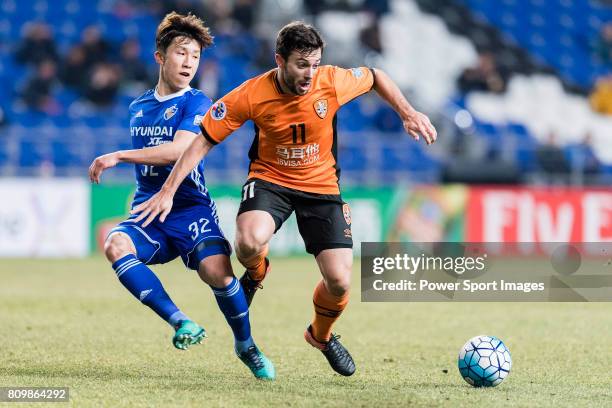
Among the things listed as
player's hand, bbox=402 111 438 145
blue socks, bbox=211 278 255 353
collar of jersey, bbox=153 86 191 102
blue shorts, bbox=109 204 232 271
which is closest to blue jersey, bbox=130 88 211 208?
collar of jersey, bbox=153 86 191 102

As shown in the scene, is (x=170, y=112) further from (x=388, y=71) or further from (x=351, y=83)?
(x=388, y=71)

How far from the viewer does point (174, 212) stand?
6980 millimetres

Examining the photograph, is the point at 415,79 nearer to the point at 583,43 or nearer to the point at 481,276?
the point at 583,43

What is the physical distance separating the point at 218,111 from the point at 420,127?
124cm

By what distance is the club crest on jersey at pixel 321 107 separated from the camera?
6684mm

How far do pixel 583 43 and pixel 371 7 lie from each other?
5629mm

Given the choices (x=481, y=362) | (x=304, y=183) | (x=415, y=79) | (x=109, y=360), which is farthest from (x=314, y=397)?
(x=415, y=79)

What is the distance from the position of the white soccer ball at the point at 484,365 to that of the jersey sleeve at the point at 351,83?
5.72 ft

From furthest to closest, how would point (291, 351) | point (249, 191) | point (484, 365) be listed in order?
point (291, 351) < point (249, 191) < point (484, 365)

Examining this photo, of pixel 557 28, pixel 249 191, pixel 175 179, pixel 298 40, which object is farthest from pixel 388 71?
pixel 175 179

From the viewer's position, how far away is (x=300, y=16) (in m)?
23.3

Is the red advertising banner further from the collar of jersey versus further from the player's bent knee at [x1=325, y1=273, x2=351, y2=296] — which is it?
the collar of jersey

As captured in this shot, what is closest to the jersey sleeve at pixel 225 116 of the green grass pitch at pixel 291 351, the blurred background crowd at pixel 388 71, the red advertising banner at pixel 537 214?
the green grass pitch at pixel 291 351

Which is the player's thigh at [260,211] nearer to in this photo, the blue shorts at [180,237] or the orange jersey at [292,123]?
the orange jersey at [292,123]
